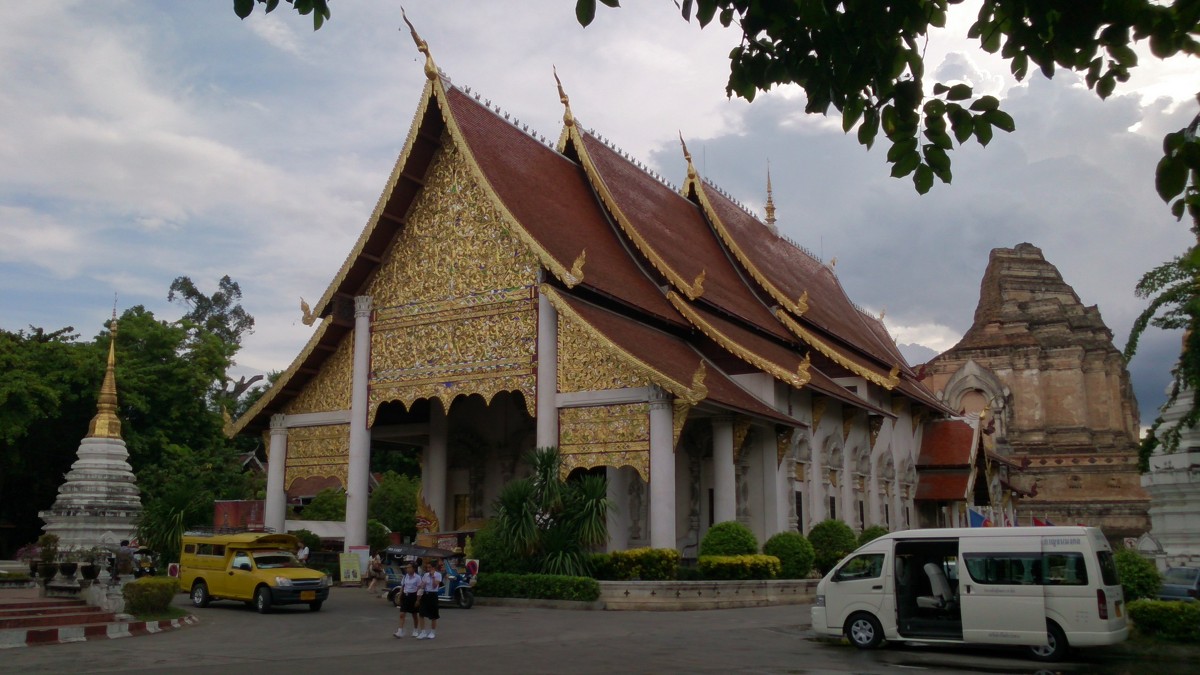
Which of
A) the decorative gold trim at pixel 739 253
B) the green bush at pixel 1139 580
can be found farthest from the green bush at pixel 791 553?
the green bush at pixel 1139 580

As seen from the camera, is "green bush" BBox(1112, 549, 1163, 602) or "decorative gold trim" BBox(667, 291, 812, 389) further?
"decorative gold trim" BBox(667, 291, 812, 389)

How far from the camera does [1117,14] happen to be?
4.41m

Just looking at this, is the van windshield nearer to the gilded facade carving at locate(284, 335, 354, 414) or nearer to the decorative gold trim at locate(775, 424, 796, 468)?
the gilded facade carving at locate(284, 335, 354, 414)

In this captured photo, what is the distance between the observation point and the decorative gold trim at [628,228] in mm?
19891

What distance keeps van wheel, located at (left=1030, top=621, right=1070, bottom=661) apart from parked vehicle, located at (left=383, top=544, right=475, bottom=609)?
8.49m

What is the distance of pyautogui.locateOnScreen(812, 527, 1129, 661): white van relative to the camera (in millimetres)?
10094

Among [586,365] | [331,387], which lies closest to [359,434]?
[331,387]

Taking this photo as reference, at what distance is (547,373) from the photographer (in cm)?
1800

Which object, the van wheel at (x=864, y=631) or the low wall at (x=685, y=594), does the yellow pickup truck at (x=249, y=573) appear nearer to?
the low wall at (x=685, y=594)

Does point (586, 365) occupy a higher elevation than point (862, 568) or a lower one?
higher

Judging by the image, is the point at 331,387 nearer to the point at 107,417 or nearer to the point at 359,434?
the point at 359,434

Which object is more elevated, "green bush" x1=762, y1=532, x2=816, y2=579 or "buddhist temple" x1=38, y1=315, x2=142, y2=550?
"buddhist temple" x1=38, y1=315, x2=142, y2=550

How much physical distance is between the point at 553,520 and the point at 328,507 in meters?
21.9

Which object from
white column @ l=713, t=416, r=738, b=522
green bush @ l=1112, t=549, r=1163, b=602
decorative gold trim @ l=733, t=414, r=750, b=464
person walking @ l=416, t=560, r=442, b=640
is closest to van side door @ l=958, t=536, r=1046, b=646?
green bush @ l=1112, t=549, r=1163, b=602
